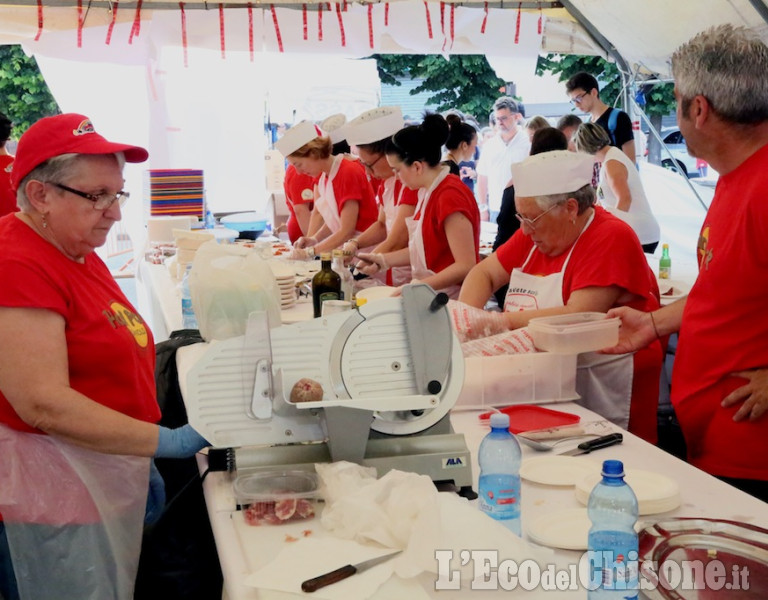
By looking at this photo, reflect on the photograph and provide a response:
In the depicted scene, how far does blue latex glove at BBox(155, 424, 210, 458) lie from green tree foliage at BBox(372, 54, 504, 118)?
15.5 m

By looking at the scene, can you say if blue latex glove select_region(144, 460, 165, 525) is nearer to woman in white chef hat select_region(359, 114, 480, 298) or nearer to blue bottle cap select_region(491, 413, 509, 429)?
blue bottle cap select_region(491, 413, 509, 429)

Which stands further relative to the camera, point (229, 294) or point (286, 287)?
point (286, 287)

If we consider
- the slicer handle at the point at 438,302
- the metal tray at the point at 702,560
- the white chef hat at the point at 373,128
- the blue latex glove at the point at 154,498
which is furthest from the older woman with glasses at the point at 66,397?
the white chef hat at the point at 373,128

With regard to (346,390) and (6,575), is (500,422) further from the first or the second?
(6,575)

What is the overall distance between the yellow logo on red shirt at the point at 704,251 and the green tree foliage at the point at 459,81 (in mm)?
14832

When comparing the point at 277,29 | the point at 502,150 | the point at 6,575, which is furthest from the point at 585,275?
the point at 502,150

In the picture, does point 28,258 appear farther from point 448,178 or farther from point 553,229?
point 448,178

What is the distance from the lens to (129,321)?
2.17 metres

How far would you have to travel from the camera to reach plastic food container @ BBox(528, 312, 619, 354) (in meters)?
2.51

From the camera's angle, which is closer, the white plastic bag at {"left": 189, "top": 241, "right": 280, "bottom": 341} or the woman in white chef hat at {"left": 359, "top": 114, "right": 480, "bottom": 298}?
the white plastic bag at {"left": 189, "top": 241, "right": 280, "bottom": 341}

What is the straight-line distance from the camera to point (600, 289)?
9.63 ft

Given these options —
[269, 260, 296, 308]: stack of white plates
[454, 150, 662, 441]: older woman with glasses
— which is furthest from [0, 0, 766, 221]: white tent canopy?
[454, 150, 662, 441]: older woman with glasses

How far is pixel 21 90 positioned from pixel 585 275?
1612cm

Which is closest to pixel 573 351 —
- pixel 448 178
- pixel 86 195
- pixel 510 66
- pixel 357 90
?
pixel 86 195
